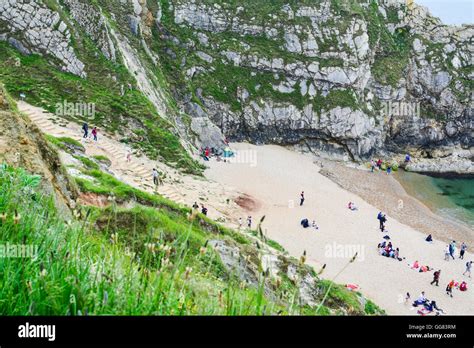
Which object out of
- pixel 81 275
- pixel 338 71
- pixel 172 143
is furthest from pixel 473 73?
pixel 81 275

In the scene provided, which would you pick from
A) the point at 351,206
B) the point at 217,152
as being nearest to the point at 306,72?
the point at 217,152

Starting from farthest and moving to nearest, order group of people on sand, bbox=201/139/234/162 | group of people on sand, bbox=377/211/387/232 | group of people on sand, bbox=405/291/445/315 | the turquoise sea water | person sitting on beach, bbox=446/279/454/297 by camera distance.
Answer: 1. group of people on sand, bbox=201/139/234/162
2. the turquoise sea water
3. group of people on sand, bbox=377/211/387/232
4. person sitting on beach, bbox=446/279/454/297
5. group of people on sand, bbox=405/291/445/315

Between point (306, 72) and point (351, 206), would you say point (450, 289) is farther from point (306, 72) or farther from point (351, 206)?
point (306, 72)

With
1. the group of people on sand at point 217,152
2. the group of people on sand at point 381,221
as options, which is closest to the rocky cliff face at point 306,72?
the group of people on sand at point 217,152

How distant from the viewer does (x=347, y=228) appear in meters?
37.6

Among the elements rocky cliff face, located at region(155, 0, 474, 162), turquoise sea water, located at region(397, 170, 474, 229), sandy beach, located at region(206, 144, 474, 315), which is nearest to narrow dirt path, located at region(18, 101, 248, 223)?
sandy beach, located at region(206, 144, 474, 315)

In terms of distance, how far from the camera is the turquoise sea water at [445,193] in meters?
48.6

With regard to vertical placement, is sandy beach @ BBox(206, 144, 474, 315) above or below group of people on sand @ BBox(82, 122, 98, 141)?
below

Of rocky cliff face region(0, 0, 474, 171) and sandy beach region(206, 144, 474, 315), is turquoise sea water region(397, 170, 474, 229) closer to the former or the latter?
sandy beach region(206, 144, 474, 315)

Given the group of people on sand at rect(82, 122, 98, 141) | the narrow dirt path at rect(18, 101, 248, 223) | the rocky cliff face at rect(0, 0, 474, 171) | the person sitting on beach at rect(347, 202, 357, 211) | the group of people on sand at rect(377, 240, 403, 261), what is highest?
the rocky cliff face at rect(0, 0, 474, 171)

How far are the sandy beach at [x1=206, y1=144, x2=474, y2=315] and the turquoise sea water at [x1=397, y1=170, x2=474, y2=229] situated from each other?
2783 mm

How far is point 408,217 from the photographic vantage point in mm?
44344

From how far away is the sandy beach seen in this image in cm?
2822

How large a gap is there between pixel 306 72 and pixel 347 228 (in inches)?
1494
